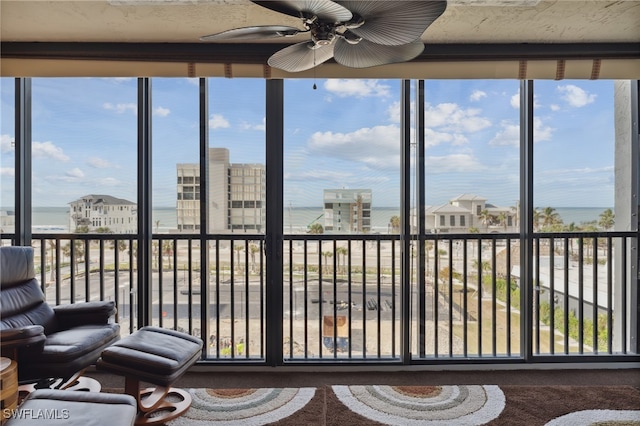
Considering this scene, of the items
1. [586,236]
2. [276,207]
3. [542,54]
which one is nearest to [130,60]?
[276,207]

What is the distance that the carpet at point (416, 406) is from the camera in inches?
84.9

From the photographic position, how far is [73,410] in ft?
4.97

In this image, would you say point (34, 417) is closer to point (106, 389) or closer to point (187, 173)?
point (106, 389)

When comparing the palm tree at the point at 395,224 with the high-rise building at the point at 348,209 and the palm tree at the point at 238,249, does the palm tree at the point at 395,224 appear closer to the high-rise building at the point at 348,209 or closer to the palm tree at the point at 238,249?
the high-rise building at the point at 348,209

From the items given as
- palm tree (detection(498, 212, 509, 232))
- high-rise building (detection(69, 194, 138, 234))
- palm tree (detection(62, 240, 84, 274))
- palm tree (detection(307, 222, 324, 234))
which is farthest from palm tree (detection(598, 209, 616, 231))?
palm tree (detection(62, 240, 84, 274))

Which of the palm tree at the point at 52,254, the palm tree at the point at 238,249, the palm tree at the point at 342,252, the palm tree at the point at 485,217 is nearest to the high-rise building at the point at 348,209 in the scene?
the palm tree at the point at 342,252

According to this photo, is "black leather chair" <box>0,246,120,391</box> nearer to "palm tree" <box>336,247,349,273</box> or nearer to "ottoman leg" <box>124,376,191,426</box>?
"ottoman leg" <box>124,376,191,426</box>

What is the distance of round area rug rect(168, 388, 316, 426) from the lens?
218 cm

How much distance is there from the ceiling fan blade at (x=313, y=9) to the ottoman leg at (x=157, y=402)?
81.7 inches

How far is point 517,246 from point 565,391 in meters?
1.10

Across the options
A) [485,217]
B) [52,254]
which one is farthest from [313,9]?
[52,254]

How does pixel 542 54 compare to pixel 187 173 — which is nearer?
pixel 542 54

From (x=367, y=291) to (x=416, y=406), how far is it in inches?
39.5

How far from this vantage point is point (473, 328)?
10.2ft
